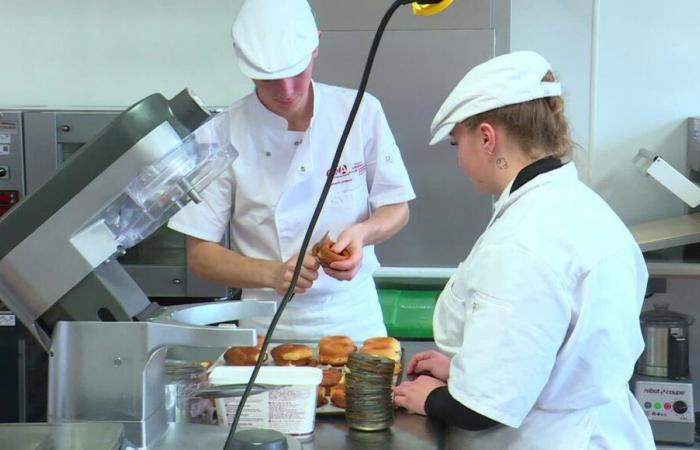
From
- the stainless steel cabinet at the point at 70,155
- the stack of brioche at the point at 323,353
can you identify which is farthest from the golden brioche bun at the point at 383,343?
the stainless steel cabinet at the point at 70,155

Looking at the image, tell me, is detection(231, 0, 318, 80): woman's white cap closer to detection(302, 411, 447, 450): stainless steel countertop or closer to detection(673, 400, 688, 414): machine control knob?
detection(302, 411, 447, 450): stainless steel countertop

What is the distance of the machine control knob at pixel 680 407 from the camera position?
2.78 meters

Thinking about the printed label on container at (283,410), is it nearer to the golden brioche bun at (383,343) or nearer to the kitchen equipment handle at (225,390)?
the kitchen equipment handle at (225,390)

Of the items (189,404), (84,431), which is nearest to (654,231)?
(189,404)

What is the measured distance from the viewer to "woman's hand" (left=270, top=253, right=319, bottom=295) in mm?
1781

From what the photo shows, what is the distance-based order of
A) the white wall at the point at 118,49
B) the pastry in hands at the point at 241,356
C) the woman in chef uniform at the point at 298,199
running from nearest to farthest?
the pastry in hands at the point at 241,356 → the woman in chef uniform at the point at 298,199 → the white wall at the point at 118,49

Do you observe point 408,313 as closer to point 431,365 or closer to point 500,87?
point 431,365

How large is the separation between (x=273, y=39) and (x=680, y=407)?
175cm

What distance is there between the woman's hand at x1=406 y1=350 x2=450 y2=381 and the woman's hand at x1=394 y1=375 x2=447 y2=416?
5cm

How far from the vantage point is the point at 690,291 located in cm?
326

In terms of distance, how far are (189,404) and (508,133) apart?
2.13 feet

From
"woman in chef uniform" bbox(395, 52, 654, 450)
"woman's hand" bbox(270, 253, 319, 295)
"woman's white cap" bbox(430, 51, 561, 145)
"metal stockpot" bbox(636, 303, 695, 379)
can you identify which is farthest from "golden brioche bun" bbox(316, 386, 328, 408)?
"metal stockpot" bbox(636, 303, 695, 379)

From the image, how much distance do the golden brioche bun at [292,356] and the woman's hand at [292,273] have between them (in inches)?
7.5

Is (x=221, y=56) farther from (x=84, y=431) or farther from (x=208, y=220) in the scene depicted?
(x=84, y=431)
